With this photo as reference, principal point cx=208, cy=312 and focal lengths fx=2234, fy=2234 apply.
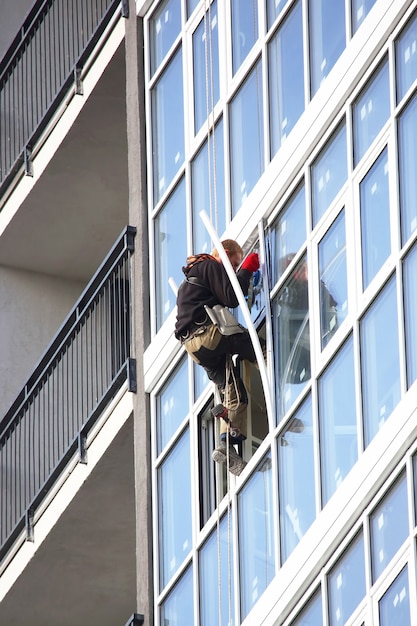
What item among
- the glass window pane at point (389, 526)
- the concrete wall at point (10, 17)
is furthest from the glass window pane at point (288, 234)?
the concrete wall at point (10, 17)

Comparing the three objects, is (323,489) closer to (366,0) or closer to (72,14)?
(366,0)

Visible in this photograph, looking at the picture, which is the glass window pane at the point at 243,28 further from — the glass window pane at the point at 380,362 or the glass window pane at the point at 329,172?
the glass window pane at the point at 380,362

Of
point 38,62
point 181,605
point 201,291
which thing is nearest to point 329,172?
point 201,291

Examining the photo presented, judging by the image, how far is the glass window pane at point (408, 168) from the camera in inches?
615

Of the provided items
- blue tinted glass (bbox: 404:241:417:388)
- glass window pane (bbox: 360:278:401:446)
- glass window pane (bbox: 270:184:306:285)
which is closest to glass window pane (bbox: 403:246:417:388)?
blue tinted glass (bbox: 404:241:417:388)

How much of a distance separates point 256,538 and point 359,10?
4.05m

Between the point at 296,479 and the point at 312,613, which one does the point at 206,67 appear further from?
the point at 312,613

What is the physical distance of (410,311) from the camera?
15.5 m

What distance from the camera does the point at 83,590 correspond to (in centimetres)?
2162

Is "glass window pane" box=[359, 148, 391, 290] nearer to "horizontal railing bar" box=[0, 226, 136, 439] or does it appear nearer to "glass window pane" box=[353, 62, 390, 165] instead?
"glass window pane" box=[353, 62, 390, 165]

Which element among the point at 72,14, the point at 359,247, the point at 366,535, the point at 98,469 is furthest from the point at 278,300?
the point at 72,14

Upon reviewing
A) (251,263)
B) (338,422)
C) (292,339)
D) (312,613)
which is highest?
(251,263)

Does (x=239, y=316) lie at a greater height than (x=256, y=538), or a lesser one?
greater

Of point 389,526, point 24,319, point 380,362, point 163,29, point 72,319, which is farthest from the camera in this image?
point 24,319
